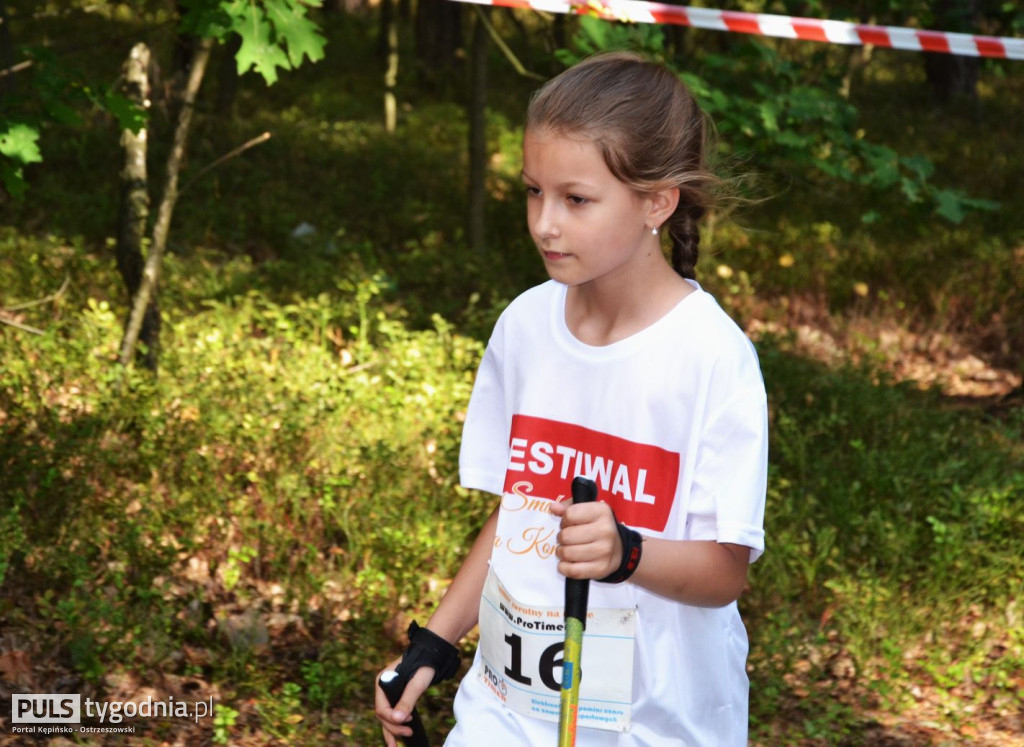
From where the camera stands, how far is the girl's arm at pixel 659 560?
5.38ft

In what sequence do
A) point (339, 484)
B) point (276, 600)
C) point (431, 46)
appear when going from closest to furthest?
point (276, 600) < point (339, 484) < point (431, 46)

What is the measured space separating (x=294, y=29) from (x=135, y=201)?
1.49 metres

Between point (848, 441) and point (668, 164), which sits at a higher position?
point (668, 164)

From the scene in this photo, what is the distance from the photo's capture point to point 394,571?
479 centimetres

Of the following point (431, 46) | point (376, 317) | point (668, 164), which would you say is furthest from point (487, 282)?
point (431, 46)

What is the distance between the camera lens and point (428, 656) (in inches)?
85.2

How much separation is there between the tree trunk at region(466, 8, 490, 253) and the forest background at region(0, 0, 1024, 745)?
0.12ft

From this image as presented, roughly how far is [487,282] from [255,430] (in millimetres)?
3205

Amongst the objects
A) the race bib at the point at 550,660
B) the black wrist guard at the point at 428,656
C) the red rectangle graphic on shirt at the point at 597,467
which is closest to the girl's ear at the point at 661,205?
the red rectangle graphic on shirt at the point at 597,467

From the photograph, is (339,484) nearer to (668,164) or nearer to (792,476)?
(792,476)

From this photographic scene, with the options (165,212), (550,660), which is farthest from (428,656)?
(165,212)

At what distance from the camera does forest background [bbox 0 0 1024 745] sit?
442 centimetres

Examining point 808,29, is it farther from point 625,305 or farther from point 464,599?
point 464,599

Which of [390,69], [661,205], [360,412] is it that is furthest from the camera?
[390,69]
